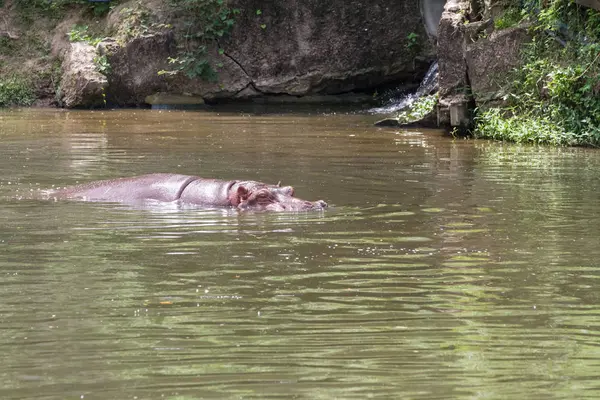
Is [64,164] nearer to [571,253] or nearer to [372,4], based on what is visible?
[571,253]

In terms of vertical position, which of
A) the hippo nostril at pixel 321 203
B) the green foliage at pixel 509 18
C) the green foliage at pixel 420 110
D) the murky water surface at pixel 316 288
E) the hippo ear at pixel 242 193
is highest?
the green foliage at pixel 509 18

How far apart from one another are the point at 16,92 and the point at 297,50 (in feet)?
17.5

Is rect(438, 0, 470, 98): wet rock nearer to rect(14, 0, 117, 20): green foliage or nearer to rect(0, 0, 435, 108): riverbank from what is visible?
rect(0, 0, 435, 108): riverbank

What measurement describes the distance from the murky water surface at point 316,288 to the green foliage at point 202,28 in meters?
8.88

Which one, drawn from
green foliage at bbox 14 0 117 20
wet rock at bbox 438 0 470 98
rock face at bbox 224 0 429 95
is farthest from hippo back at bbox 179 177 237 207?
green foliage at bbox 14 0 117 20

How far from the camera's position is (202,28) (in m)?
20.5

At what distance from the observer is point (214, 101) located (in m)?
20.9

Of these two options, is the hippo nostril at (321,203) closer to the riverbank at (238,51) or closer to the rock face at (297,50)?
the riverbank at (238,51)

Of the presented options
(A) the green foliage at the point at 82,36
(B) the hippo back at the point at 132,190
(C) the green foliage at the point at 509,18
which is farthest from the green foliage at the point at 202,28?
(B) the hippo back at the point at 132,190

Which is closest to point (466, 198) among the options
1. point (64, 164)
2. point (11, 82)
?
point (64, 164)

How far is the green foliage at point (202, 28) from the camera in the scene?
66.5ft

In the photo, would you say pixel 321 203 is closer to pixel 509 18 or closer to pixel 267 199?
pixel 267 199

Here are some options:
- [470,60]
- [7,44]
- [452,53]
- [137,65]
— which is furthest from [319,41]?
[7,44]

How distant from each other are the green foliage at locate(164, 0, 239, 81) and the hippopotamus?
35.8 feet
